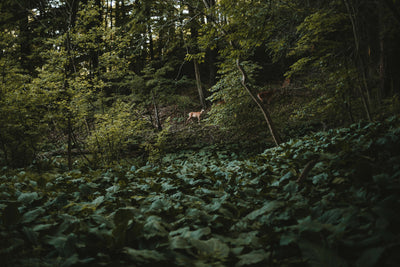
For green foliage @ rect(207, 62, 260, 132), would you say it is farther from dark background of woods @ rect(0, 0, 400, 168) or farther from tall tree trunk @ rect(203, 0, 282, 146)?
tall tree trunk @ rect(203, 0, 282, 146)

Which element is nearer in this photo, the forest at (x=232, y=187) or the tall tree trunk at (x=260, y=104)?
the forest at (x=232, y=187)

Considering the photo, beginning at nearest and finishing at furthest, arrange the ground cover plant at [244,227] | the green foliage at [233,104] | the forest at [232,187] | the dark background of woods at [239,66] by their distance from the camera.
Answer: the ground cover plant at [244,227] < the forest at [232,187] < the dark background of woods at [239,66] < the green foliage at [233,104]

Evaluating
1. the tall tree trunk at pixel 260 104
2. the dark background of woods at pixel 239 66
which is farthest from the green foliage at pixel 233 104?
the tall tree trunk at pixel 260 104

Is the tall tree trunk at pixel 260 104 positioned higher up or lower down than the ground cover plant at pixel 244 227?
higher up

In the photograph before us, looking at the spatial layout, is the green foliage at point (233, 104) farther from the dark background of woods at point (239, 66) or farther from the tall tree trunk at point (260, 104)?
the tall tree trunk at point (260, 104)

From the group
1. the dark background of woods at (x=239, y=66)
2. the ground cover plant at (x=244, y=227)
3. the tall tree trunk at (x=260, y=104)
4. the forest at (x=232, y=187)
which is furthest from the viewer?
the tall tree trunk at (x=260, y=104)

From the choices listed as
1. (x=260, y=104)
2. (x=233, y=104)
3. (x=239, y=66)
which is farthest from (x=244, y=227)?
(x=233, y=104)

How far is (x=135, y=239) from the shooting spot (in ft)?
5.59

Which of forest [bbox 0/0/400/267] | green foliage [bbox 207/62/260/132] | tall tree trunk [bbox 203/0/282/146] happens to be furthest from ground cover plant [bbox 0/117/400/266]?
green foliage [bbox 207/62/260/132]

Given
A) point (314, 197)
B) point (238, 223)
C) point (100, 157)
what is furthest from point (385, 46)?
point (100, 157)

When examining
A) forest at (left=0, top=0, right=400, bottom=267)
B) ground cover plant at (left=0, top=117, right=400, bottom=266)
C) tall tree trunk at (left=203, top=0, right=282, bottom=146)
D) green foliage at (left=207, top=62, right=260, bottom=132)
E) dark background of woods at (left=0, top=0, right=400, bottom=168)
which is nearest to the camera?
ground cover plant at (left=0, top=117, right=400, bottom=266)

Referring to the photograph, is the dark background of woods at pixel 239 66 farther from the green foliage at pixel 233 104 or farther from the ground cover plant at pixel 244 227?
the ground cover plant at pixel 244 227

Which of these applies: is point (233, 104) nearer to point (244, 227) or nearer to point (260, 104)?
point (260, 104)

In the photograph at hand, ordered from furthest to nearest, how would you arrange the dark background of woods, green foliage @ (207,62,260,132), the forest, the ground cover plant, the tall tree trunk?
green foliage @ (207,62,260,132), the tall tree trunk, the dark background of woods, the forest, the ground cover plant
